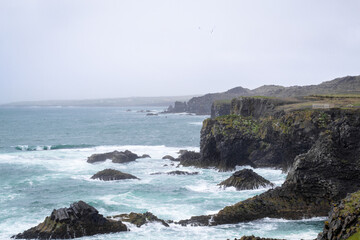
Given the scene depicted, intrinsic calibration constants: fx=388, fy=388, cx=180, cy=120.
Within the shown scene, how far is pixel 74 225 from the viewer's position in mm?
Result: 26734

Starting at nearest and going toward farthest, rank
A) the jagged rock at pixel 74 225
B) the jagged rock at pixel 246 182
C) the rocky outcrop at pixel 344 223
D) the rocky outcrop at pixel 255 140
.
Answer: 1. the rocky outcrop at pixel 344 223
2. the jagged rock at pixel 74 225
3. the jagged rock at pixel 246 182
4. the rocky outcrop at pixel 255 140

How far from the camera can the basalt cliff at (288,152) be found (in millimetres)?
30047

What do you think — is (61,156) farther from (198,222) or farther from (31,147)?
(198,222)

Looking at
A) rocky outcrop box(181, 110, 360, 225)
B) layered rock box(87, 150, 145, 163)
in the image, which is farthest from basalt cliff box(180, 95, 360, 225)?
layered rock box(87, 150, 145, 163)

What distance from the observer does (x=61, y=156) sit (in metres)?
67.2

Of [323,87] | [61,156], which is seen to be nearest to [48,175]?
[61,156]

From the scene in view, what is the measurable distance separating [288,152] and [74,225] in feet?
89.1

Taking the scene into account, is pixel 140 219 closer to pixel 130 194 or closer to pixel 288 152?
pixel 130 194

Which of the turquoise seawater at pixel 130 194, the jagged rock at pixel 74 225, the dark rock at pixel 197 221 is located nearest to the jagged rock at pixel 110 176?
the turquoise seawater at pixel 130 194

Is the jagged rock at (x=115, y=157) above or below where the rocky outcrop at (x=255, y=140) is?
below

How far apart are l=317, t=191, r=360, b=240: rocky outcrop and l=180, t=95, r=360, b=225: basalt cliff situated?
1036cm

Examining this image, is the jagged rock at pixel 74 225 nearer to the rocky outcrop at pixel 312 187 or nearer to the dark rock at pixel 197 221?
the dark rock at pixel 197 221

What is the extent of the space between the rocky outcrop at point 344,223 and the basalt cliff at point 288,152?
10.4 metres

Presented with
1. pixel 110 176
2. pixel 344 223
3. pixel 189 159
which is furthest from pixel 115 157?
pixel 344 223
